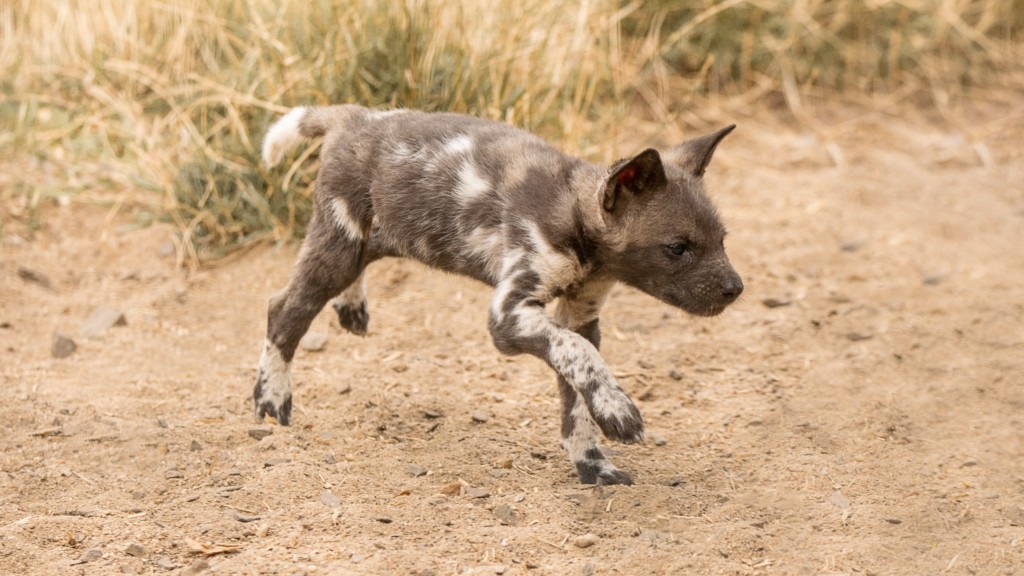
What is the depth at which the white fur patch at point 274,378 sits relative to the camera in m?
4.98

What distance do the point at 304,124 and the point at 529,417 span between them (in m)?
1.54

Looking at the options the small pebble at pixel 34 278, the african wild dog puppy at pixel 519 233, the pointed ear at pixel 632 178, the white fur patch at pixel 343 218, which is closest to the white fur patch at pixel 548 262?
the african wild dog puppy at pixel 519 233

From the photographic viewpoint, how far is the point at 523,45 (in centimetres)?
689

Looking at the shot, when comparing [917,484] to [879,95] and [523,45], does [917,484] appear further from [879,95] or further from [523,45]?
[879,95]

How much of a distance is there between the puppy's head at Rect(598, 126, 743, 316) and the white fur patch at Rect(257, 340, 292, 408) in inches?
57.7

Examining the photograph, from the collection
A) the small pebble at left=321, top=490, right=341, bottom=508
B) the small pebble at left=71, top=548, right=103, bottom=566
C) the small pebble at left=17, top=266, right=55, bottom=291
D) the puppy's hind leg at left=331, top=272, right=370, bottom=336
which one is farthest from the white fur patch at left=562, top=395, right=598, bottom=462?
the small pebble at left=17, top=266, right=55, bottom=291

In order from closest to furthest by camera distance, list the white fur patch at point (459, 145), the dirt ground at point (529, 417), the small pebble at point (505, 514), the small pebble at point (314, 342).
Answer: the dirt ground at point (529, 417)
the small pebble at point (505, 514)
the white fur patch at point (459, 145)
the small pebble at point (314, 342)

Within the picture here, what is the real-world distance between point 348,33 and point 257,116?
754 mm

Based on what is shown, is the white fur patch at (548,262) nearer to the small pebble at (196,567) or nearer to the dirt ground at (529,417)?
the dirt ground at (529,417)

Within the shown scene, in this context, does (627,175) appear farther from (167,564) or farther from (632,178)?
(167,564)

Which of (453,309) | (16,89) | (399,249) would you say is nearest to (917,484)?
(399,249)

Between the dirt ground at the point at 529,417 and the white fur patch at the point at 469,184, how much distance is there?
97 centimetres

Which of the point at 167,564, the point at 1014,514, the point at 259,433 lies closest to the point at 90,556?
the point at 167,564

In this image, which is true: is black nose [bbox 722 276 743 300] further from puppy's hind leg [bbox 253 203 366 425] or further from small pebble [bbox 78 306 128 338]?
small pebble [bbox 78 306 128 338]
